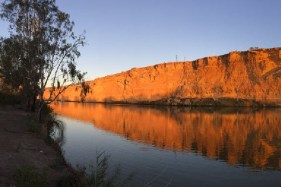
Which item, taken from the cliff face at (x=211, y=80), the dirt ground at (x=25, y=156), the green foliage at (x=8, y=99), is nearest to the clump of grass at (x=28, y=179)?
the dirt ground at (x=25, y=156)

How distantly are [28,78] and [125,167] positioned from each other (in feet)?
39.2

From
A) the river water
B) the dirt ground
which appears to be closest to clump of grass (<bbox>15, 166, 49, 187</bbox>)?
the dirt ground

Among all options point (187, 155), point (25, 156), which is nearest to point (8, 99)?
point (187, 155)

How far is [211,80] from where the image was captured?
324 feet

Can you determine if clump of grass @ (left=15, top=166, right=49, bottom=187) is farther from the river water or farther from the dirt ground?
the river water

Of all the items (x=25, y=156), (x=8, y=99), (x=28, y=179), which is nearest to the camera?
(x=28, y=179)

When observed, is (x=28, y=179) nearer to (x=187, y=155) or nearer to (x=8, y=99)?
(x=187, y=155)

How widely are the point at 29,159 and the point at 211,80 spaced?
8849 centimetres

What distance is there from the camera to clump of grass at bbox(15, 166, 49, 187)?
9.36 m

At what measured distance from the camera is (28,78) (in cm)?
2678

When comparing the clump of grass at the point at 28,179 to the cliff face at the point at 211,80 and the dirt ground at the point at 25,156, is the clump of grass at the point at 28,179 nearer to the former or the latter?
the dirt ground at the point at 25,156

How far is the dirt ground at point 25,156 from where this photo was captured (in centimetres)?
1119

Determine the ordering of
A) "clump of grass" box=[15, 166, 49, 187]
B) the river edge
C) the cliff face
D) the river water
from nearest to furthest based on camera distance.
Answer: "clump of grass" box=[15, 166, 49, 187], the river edge, the river water, the cliff face

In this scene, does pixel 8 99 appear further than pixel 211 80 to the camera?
No
